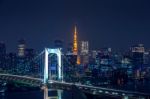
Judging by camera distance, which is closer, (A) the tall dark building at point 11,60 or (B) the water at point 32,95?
(B) the water at point 32,95

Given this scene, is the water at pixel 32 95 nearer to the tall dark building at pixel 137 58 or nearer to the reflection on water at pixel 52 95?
the reflection on water at pixel 52 95

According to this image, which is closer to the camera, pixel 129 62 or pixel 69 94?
pixel 69 94

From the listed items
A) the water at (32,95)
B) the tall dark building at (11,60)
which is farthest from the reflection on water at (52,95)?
the tall dark building at (11,60)

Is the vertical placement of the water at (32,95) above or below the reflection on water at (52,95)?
below

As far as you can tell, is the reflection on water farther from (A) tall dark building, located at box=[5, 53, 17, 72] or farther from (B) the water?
(A) tall dark building, located at box=[5, 53, 17, 72]

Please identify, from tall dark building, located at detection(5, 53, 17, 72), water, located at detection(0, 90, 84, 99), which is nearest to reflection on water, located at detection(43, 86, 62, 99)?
water, located at detection(0, 90, 84, 99)

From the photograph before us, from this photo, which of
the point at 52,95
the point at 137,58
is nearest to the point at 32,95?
the point at 52,95

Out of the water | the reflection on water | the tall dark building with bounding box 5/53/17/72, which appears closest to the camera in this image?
the reflection on water

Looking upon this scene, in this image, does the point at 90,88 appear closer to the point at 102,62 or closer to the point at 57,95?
the point at 57,95

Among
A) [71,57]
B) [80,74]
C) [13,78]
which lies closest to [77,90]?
[13,78]

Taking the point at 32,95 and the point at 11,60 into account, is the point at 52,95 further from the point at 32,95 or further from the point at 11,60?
the point at 11,60

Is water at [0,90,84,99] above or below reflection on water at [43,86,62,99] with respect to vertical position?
below
